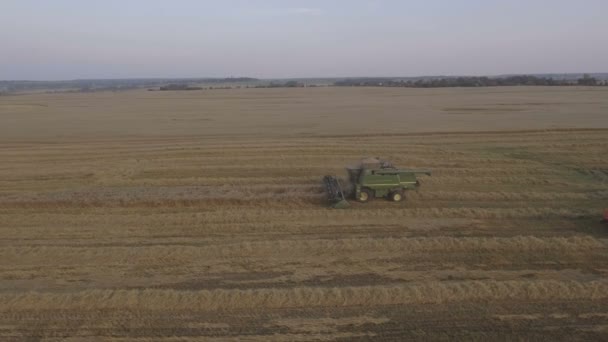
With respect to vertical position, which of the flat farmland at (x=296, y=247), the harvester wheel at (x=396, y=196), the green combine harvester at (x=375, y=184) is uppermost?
the green combine harvester at (x=375, y=184)

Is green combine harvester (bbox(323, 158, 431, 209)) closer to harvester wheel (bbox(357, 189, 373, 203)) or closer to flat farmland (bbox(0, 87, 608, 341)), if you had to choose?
harvester wheel (bbox(357, 189, 373, 203))

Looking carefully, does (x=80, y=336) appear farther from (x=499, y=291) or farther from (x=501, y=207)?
(x=501, y=207)

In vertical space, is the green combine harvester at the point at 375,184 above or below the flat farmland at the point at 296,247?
above

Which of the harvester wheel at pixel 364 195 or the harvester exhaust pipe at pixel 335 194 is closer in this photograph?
the harvester exhaust pipe at pixel 335 194

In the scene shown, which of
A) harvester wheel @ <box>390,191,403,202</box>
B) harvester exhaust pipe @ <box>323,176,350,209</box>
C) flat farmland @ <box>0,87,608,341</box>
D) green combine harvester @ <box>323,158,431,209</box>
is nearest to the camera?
flat farmland @ <box>0,87,608,341</box>

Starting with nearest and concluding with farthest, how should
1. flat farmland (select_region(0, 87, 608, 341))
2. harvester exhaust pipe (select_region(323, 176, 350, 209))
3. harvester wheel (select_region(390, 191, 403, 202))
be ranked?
flat farmland (select_region(0, 87, 608, 341)) → harvester exhaust pipe (select_region(323, 176, 350, 209)) → harvester wheel (select_region(390, 191, 403, 202))

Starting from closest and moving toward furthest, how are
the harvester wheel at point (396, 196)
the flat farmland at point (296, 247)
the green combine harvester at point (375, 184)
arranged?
1. the flat farmland at point (296, 247)
2. the green combine harvester at point (375, 184)
3. the harvester wheel at point (396, 196)

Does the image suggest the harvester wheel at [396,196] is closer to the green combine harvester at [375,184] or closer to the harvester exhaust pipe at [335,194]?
the green combine harvester at [375,184]

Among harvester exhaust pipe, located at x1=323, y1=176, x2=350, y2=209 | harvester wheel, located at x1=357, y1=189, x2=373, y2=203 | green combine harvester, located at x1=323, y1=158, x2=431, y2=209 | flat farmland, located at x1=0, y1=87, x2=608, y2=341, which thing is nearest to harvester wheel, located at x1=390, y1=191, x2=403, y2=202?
green combine harvester, located at x1=323, y1=158, x2=431, y2=209

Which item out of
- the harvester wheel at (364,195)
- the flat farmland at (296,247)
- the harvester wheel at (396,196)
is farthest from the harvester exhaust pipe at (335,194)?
the harvester wheel at (396,196)
